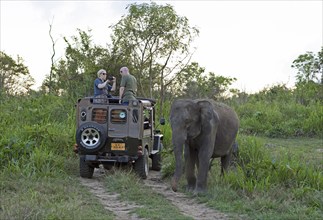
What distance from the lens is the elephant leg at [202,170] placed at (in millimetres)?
9492

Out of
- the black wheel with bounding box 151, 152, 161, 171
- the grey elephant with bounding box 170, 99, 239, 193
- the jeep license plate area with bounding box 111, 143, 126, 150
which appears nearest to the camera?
the grey elephant with bounding box 170, 99, 239, 193

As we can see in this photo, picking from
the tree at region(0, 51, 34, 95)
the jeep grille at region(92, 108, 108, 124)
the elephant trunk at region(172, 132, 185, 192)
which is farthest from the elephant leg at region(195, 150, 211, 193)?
the tree at region(0, 51, 34, 95)

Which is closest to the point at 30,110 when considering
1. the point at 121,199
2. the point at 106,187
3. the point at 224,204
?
the point at 106,187

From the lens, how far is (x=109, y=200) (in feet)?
29.6

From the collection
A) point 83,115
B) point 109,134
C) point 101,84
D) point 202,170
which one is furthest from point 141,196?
point 101,84

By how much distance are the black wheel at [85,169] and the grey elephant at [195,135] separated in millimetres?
A: 2141

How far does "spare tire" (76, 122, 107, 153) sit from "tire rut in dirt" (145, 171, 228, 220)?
3.89 ft

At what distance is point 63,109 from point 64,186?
24.5 ft

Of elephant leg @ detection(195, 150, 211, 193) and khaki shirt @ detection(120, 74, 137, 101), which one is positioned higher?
khaki shirt @ detection(120, 74, 137, 101)

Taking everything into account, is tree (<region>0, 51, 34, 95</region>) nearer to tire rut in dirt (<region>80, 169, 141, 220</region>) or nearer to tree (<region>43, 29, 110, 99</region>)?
tree (<region>43, 29, 110, 99</region>)

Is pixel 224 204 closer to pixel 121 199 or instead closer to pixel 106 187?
pixel 121 199

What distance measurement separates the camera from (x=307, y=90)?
75.1ft

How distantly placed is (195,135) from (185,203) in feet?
4.06

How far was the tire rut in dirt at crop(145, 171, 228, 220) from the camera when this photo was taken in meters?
7.96
